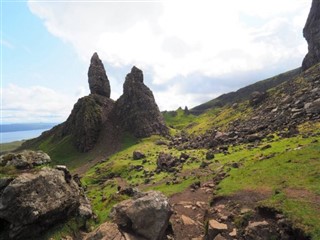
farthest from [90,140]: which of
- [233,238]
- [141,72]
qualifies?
[233,238]

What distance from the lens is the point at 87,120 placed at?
541 ft

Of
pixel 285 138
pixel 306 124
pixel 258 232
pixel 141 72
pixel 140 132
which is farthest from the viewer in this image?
pixel 141 72

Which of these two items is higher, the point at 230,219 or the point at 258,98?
the point at 258,98

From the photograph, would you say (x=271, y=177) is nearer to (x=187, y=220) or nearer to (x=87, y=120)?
(x=187, y=220)

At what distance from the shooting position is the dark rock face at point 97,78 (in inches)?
7431

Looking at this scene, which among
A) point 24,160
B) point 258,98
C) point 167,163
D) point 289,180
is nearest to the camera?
point 289,180

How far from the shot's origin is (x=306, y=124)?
75438 millimetres

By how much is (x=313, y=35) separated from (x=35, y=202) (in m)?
181

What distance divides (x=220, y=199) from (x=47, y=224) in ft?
70.9

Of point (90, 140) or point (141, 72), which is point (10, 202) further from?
point (141, 72)

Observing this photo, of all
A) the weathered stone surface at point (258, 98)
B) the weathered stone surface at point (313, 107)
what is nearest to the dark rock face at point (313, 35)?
the weathered stone surface at point (258, 98)

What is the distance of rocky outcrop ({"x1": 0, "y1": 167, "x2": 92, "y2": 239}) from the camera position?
1266 inches

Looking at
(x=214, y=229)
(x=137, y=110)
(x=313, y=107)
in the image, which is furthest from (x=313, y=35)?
(x=214, y=229)

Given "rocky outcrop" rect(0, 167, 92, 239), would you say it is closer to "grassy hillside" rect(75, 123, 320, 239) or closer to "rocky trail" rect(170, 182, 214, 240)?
"grassy hillside" rect(75, 123, 320, 239)
